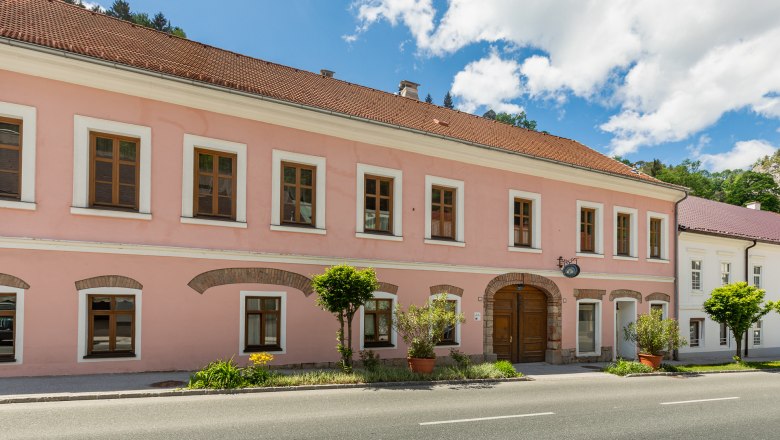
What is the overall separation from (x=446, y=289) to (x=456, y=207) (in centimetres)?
280

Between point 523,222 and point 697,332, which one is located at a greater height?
point 523,222

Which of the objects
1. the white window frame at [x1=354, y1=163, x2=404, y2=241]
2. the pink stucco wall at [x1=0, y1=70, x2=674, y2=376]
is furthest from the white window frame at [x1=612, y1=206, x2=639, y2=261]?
the white window frame at [x1=354, y1=163, x2=404, y2=241]

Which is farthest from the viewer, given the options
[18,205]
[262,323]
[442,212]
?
[442,212]

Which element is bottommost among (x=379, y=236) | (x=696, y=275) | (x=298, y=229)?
(x=696, y=275)

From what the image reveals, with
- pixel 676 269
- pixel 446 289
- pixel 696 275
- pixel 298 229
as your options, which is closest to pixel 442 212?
pixel 446 289

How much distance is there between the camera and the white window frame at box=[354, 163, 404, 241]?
16.0m

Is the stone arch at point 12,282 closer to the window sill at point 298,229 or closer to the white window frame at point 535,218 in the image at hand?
the window sill at point 298,229

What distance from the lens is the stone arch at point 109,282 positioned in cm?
1215

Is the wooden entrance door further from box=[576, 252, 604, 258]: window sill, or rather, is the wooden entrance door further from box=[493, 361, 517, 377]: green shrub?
box=[493, 361, 517, 377]: green shrub

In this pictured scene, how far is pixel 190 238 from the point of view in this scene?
1345 centimetres

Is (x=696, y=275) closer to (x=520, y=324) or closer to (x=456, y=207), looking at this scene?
(x=520, y=324)

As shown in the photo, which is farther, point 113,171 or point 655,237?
point 655,237

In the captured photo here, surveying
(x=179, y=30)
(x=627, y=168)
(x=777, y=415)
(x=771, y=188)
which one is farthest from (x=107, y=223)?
(x=771, y=188)

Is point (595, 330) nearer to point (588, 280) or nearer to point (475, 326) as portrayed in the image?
point (588, 280)
